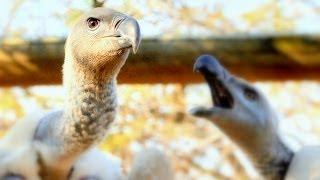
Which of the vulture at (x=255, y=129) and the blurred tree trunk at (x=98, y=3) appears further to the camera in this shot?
the vulture at (x=255, y=129)

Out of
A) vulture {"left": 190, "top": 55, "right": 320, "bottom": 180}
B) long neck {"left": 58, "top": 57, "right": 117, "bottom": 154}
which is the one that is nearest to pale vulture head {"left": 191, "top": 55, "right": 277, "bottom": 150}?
vulture {"left": 190, "top": 55, "right": 320, "bottom": 180}

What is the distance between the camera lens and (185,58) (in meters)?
0.71

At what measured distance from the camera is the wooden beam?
696 millimetres

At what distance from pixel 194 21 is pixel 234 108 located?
38 centimetres

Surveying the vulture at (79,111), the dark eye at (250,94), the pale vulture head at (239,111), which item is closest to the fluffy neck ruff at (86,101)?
the vulture at (79,111)

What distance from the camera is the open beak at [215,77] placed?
0.81 m

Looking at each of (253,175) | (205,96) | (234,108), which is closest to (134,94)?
(205,96)

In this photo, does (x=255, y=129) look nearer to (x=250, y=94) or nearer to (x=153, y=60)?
(x=250, y=94)

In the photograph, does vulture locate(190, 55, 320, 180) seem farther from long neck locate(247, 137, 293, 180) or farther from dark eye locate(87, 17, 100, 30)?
dark eye locate(87, 17, 100, 30)

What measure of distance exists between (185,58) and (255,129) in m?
0.65

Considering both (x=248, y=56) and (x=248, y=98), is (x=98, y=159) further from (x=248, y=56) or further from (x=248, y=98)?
(x=248, y=98)

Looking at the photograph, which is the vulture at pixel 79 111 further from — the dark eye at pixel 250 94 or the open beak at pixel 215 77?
the dark eye at pixel 250 94

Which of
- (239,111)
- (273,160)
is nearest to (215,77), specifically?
(239,111)

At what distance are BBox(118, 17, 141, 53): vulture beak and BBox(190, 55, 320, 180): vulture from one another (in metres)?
0.38
